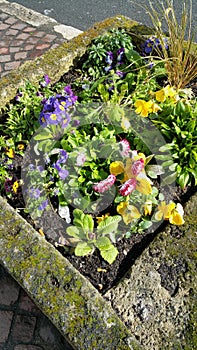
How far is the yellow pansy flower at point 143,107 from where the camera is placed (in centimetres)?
275

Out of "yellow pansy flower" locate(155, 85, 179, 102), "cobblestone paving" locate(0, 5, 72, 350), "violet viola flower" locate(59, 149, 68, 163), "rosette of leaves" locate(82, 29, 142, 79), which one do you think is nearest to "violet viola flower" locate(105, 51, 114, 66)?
"rosette of leaves" locate(82, 29, 142, 79)

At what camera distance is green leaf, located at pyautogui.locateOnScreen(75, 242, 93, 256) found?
2.38m

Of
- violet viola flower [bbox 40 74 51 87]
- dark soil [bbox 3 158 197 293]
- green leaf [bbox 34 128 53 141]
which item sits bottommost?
dark soil [bbox 3 158 197 293]

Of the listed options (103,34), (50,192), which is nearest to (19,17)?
(103,34)

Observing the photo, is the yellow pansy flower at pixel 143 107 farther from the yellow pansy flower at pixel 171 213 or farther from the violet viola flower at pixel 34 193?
the violet viola flower at pixel 34 193

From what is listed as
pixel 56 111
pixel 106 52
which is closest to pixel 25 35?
pixel 106 52

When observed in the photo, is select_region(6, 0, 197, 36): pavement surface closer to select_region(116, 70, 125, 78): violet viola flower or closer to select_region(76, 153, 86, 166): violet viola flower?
select_region(116, 70, 125, 78): violet viola flower

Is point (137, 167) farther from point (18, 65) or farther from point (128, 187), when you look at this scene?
point (18, 65)

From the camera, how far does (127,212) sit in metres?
2.47

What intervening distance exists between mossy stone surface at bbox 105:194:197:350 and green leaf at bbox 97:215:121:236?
0.82ft

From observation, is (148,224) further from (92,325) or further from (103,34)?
(103,34)

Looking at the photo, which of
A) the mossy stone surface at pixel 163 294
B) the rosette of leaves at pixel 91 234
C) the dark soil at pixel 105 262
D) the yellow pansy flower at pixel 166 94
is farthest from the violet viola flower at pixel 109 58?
the mossy stone surface at pixel 163 294

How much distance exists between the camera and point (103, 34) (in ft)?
11.4

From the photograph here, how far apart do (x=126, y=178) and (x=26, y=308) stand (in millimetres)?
1044
